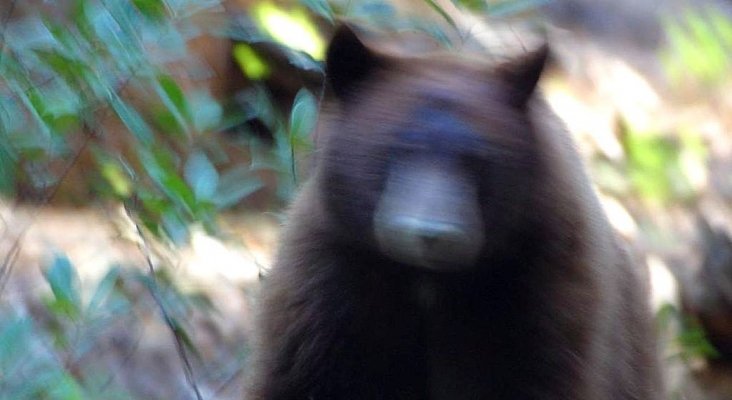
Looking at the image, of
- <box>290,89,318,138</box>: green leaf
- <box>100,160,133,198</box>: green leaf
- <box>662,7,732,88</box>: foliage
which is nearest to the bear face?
<box>290,89,318,138</box>: green leaf

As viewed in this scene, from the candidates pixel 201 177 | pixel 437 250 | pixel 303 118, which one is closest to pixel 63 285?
pixel 201 177

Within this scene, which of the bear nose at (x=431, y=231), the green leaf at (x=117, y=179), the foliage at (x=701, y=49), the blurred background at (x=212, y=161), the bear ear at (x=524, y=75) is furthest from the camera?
the foliage at (x=701, y=49)

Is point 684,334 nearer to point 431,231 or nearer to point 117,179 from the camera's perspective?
point 117,179

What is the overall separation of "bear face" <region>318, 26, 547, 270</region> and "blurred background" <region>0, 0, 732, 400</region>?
532 mm

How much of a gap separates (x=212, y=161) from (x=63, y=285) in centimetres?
127

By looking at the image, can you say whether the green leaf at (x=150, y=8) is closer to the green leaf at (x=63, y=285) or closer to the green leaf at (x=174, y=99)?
the green leaf at (x=174, y=99)

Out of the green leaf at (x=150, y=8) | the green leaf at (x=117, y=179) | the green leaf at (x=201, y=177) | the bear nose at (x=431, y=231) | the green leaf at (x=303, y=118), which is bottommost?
the green leaf at (x=117, y=179)

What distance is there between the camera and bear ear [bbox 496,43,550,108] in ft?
9.21

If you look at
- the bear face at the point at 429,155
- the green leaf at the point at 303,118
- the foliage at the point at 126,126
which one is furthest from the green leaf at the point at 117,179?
the bear face at the point at 429,155

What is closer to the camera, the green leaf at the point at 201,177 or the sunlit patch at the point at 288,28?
the green leaf at the point at 201,177

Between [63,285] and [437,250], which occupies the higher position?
[437,250]

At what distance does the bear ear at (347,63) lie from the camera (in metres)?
2.86

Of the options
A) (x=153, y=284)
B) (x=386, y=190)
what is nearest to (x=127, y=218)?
(x=153, y=284)

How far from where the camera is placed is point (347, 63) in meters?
2.89
